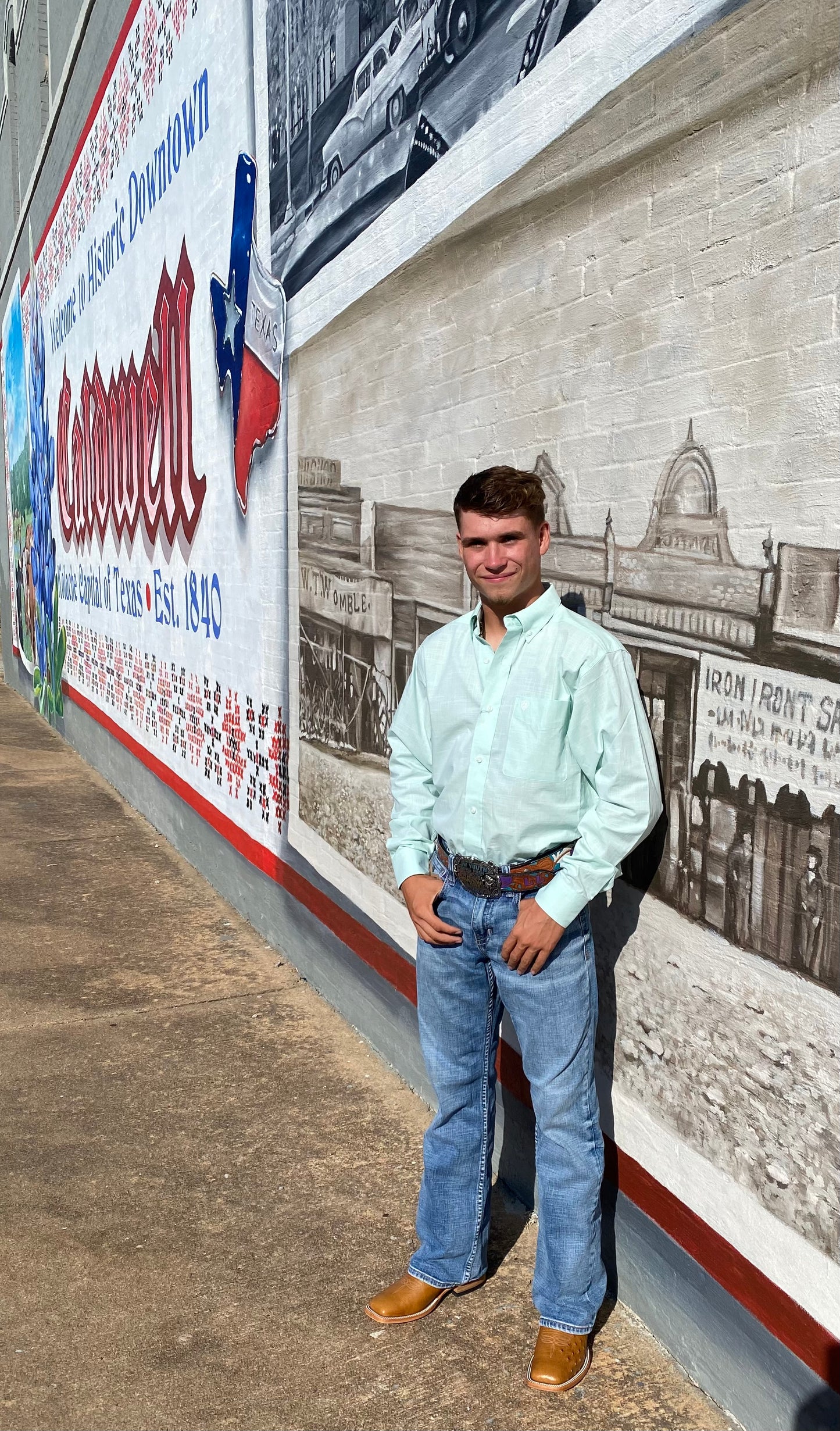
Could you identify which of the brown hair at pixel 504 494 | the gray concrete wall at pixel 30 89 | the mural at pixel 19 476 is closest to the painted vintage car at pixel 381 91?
the brown hair at pixel 504 494

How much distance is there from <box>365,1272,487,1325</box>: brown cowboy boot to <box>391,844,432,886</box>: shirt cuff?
1.04 meters

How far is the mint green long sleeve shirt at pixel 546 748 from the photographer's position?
242 cm

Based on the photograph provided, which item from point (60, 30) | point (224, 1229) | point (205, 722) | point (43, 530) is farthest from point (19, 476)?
point (224, 1229)

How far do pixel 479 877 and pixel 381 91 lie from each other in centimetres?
287

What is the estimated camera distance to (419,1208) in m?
2.92

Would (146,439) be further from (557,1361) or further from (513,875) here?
(557,1361)

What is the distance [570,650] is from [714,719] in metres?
0.35

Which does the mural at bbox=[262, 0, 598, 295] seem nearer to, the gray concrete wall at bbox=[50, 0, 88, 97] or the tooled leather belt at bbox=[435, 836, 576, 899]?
the tooled leather belt at bbox=[435, 836, 576, 899]

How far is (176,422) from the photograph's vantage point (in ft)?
23.8

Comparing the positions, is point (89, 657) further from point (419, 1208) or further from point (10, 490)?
point (419, 1208)

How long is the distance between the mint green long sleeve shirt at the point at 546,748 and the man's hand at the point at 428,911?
0.11 metres

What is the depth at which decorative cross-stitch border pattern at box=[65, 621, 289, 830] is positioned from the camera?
18.4 ft

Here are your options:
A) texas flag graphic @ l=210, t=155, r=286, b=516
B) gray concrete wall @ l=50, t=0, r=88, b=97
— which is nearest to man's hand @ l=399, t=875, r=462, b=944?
texas flag graphic @ l=210, t=155, r=286, b=516

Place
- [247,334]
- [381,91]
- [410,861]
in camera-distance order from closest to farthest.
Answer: [410,861] → [381,91] → [247,334]
